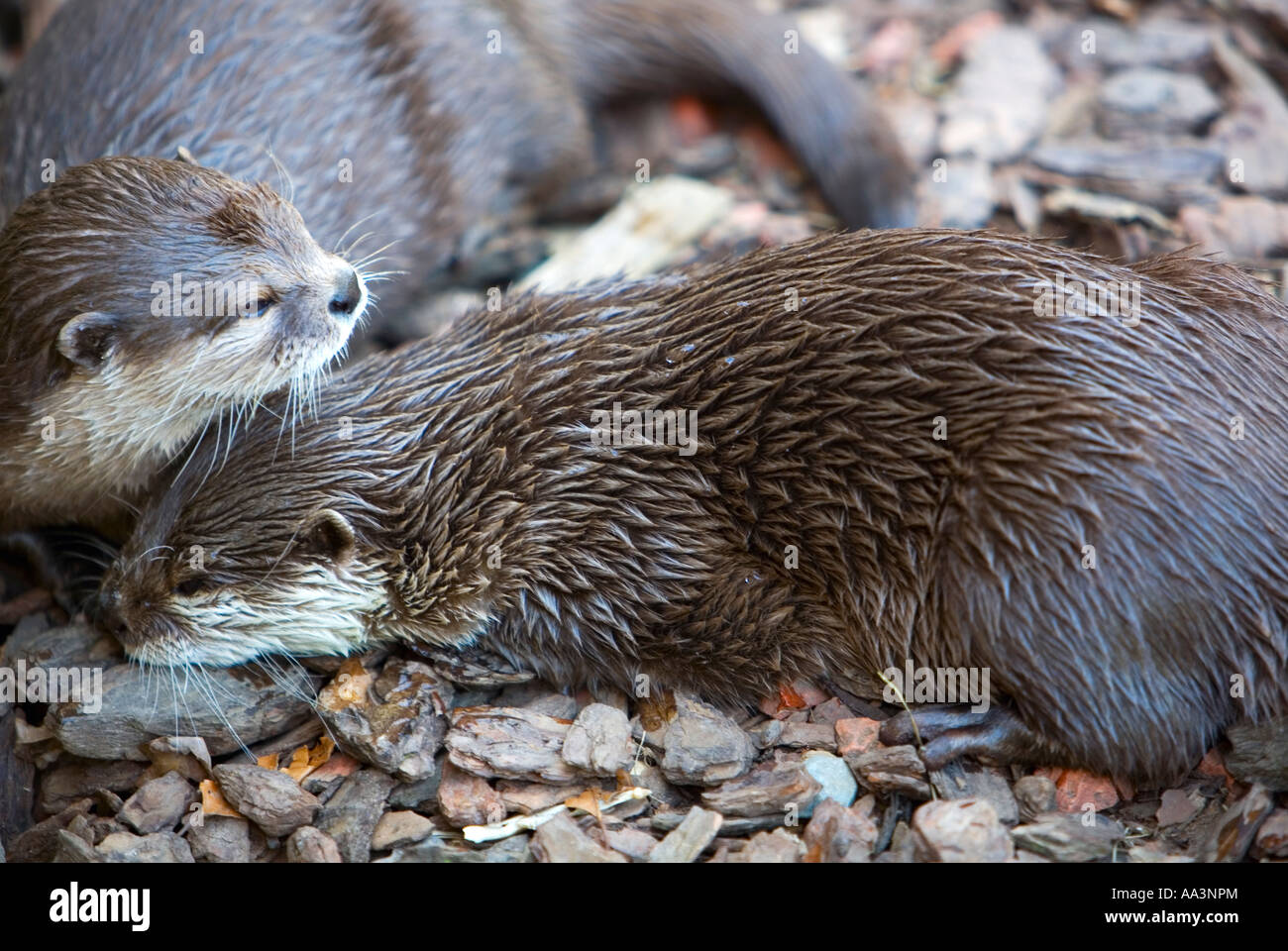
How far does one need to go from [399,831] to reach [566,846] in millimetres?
335

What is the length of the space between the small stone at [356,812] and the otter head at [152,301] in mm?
790

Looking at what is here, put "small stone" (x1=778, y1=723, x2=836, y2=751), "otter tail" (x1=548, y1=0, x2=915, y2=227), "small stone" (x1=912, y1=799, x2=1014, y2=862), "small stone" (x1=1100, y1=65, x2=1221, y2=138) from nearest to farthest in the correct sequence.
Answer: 1. "small stone" (x1=912, y1=799, x2=1014, y2=862)
2. "small stone" (x1=778, y1=723, x2=836, y2=751)
3. "otter tail" (x1=548, y1=0, x2=915, y2=227)
4. "small stone" (x1=1100, y1=65, x2=1221, y2=138)

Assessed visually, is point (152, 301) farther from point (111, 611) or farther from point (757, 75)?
point (757, 75)

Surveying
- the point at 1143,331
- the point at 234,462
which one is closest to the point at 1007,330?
the point at 1143,331

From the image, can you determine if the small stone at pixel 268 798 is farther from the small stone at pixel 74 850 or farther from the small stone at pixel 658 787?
the small stone at pixel 658 787

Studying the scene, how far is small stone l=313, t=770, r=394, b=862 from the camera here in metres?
2.32

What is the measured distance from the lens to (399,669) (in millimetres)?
2553

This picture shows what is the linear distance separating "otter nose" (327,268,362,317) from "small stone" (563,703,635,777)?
0.96m

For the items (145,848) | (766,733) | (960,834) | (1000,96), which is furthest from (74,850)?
(1000,96)

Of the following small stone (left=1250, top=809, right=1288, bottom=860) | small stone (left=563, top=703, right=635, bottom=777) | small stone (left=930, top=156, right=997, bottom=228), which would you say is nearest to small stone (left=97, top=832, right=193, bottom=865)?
small stone (left=563, top=703, right=635, bottom=777)

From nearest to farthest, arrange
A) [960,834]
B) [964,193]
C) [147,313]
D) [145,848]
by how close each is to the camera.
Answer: [960,834] < [145,848] < [147,313] < [964,193]

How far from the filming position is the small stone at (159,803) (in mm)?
2416

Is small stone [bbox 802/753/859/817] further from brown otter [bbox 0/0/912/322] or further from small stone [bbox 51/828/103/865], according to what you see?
brown otter [bbox 0/0/912/322]

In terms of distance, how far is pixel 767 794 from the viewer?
2297mm
